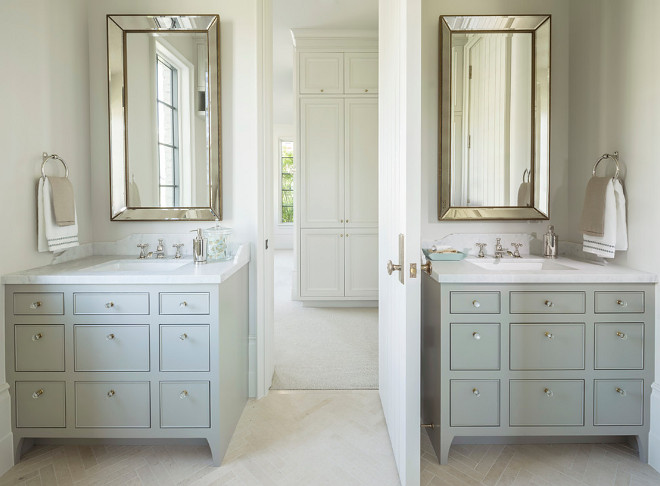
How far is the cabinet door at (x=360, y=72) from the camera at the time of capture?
482 cm

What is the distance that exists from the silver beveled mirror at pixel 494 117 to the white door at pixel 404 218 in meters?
0.58

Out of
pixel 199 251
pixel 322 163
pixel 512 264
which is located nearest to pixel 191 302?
pixel 199 251

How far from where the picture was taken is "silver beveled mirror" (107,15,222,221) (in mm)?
2629

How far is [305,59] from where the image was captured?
4836 millimetres

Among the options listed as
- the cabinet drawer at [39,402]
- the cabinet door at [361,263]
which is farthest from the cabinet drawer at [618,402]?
the cabinet door at [361,263]

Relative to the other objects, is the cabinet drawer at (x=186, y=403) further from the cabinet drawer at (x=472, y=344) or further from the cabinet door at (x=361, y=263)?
the cabinet door at (x=361, y=263)

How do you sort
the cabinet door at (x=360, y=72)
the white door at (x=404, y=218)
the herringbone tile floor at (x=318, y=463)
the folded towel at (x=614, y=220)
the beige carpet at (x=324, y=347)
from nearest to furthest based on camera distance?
the white door at (x=404, y=218) → the herringbone tile floor at (x=318, y=463) → the folded towel at (x=614, y=220) → the beige carpet at (x=324, y=347) → the cabinet door at (x=360, y=72)

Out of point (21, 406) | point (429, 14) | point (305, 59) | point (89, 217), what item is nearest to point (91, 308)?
point (21, 406)

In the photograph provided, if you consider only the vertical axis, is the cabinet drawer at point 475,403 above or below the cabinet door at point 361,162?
below

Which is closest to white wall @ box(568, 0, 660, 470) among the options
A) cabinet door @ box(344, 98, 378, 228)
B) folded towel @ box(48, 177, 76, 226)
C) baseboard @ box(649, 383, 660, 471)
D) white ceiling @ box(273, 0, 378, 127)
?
baseboard @ box(649, 383, 660, 471)

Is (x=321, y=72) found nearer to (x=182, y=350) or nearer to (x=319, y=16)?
(x=319, y=16)

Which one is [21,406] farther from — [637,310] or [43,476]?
[637,310]

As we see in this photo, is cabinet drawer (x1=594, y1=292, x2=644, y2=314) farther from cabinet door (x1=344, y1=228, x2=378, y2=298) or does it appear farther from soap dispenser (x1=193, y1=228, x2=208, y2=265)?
cabinet door (x1=344, y1=228, x2=378, y2=298)

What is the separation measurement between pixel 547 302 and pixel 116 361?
193cm
